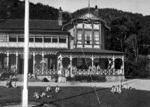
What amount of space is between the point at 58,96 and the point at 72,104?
299cm

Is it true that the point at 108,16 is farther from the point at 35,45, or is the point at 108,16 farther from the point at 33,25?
the point at 35,45

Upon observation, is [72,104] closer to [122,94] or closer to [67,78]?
[122,94]

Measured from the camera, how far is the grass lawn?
1639cm

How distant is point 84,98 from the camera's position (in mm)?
18203

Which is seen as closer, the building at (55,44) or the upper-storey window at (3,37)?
the building at (55,44)

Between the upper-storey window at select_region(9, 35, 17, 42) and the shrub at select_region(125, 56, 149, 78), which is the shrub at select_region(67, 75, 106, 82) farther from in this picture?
the upper-storey window at select_region(9, 35, 17, 42)

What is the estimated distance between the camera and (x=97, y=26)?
121 ft

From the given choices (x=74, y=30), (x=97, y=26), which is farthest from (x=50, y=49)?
(x=97, y=26)

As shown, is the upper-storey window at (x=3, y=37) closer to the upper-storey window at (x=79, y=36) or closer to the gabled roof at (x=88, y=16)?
the upper-storey window at (x=79, y=36)

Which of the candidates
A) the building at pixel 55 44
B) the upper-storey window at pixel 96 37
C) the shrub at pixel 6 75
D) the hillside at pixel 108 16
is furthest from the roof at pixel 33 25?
the hillside at pixel 108 16

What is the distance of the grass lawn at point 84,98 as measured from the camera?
53.8ft

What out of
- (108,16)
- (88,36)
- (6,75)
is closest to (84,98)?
(6,75)

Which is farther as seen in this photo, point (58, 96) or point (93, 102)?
point (58, 96)

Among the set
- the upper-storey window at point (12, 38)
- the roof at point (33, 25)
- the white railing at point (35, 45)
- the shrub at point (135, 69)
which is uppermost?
the roof at point (33, 25)
